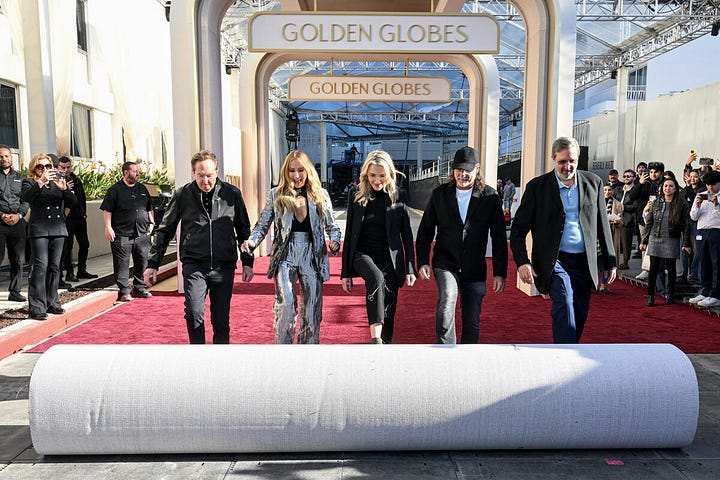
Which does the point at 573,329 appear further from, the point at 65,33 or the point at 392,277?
the point at 65,33

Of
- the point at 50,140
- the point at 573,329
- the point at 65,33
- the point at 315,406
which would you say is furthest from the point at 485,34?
the point at 65,33

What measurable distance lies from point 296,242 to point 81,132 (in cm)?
1330

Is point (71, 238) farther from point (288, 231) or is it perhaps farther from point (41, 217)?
point (288, 231)

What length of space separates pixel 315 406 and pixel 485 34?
17.0ft

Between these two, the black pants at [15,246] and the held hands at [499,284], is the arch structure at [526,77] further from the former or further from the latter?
the held hands at [499,284]

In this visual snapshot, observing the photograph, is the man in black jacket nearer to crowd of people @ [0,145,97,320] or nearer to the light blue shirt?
the light blue shirt

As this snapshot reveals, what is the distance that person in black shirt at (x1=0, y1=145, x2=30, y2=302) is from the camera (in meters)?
6.68

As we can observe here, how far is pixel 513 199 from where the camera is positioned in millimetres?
20375

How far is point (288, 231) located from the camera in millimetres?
4387

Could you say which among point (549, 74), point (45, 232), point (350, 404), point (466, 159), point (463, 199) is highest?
point (549, 74)

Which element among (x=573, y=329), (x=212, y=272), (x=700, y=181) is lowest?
(x=573, y=329)

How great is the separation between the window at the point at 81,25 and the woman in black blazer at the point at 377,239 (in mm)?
13709

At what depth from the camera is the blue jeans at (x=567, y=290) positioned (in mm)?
4027

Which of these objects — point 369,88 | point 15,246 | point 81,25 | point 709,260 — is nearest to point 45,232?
point 15,246
